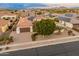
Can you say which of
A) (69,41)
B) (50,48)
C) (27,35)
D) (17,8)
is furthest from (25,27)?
(69,41)

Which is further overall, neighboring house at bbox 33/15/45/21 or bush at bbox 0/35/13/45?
neighboring house at bbox 33/15/45/21

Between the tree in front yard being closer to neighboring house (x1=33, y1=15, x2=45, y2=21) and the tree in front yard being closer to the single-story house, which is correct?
neighboring house (x1=33, y1=15, x2=45, y2=21)

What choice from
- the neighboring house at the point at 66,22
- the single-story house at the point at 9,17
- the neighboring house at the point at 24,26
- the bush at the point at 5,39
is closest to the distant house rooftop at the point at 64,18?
the neighboring house at the point at 66,22

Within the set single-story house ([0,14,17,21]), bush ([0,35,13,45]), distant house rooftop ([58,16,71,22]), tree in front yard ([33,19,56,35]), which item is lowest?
bush ([0,35,13,45])

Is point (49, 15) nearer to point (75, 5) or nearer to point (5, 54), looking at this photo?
point (75, 5)

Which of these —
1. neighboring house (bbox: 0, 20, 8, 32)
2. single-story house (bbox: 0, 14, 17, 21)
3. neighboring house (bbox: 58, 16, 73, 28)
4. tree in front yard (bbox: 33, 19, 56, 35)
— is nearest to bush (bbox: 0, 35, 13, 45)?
neighboring house (bbox: 0, 20, 8, 32)

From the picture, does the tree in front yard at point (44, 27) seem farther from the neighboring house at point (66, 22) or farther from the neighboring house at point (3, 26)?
the neighboring house at point (3, 26)

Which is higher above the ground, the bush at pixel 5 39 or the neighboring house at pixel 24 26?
the neighboring house at pixel 24 26
